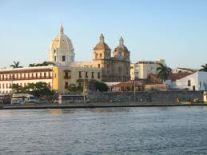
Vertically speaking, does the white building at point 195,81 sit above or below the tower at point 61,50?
below

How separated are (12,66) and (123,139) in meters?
113

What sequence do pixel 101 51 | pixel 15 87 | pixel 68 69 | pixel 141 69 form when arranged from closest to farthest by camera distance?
1. pixel 15 87
2. pixel 68 69
3. pixel 101 51
4. pixel 141 69

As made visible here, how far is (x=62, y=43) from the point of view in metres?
149

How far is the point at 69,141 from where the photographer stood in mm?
39781

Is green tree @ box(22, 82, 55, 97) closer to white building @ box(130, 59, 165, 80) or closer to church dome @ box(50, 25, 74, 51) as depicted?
church dome @ box(50, 25, 74, 51)

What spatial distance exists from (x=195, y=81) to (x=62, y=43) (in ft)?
134

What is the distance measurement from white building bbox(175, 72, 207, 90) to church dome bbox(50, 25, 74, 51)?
3616 centimetres

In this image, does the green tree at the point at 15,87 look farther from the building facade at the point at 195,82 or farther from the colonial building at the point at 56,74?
the building facade at the point at 195,82

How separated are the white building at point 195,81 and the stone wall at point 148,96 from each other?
8100mm

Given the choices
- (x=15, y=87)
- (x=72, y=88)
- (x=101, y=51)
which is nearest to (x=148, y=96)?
(x=72, y=88)

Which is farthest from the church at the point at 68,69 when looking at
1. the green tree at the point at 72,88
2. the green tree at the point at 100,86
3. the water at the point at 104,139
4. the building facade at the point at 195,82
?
the water at the point at 104,139

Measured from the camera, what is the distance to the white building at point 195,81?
12456 cm

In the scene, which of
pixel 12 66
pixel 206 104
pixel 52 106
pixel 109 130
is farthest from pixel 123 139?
pixel 12 66

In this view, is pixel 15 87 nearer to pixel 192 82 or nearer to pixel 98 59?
pixel 98 59
